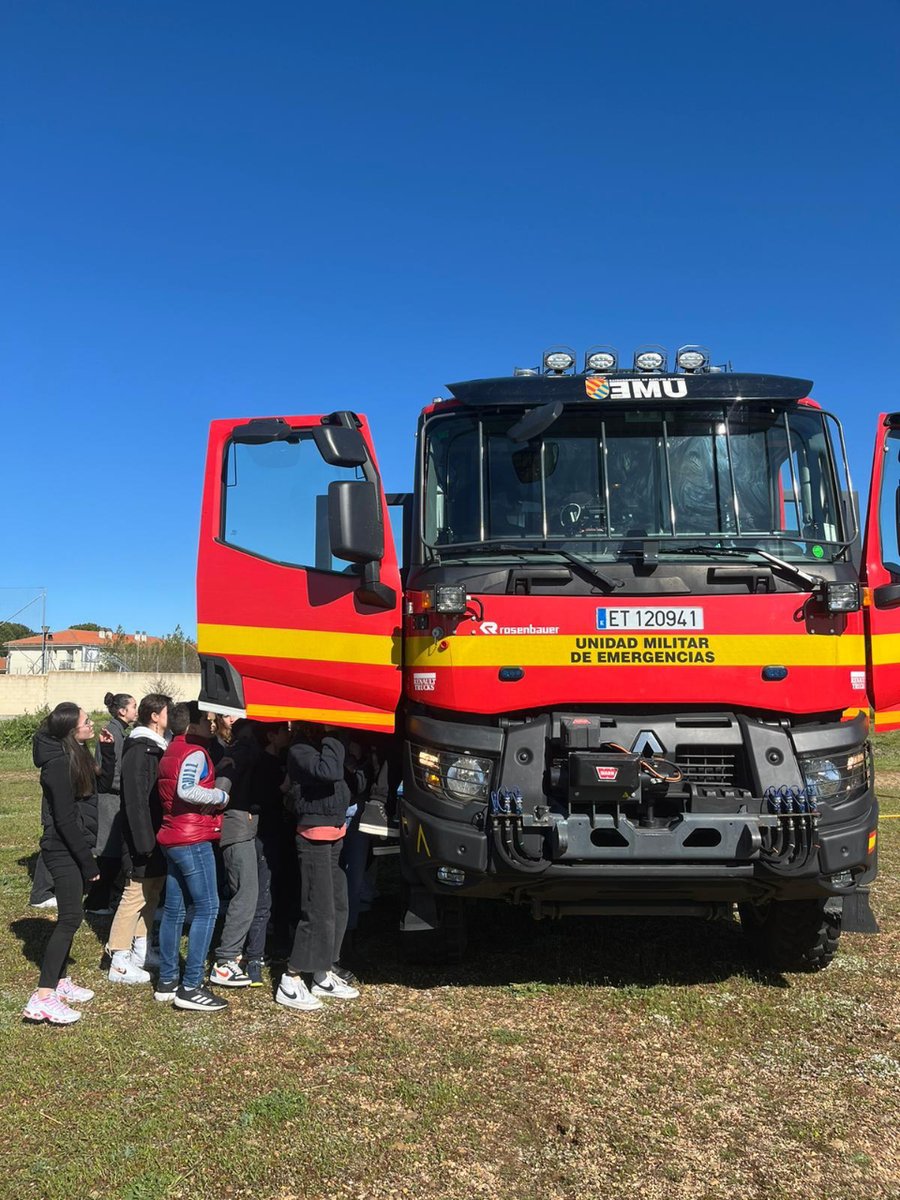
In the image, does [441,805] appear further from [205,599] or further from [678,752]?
[205,599]

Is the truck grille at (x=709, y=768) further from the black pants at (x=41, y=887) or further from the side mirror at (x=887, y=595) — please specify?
the black pants at (x=41, y=887)

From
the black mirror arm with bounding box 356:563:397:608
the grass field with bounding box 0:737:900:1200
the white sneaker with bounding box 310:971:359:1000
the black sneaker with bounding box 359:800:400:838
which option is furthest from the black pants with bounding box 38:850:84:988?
the black mirror arm with bounding box 356:563:397:608

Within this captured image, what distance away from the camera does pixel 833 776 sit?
197 inches

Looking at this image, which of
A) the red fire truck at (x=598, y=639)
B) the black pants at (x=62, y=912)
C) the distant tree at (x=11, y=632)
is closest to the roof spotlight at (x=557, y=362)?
the red fire truck at (x=598, y=639)

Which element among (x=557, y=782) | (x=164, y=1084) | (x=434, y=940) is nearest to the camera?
(x=164, y=1084)

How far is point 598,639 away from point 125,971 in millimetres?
3576

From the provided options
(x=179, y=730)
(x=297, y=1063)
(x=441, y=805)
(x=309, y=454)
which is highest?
(x=309, y=454)

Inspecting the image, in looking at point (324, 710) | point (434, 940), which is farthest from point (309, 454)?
point (434, 940)

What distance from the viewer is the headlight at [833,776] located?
16.3 feet

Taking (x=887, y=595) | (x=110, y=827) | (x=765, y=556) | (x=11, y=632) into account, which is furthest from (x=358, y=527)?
(x=11, y=632)

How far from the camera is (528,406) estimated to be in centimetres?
572

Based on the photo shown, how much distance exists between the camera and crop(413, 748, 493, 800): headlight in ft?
16.5

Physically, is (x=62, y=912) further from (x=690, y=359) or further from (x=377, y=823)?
(x=690, y=359)

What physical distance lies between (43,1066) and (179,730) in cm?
187
